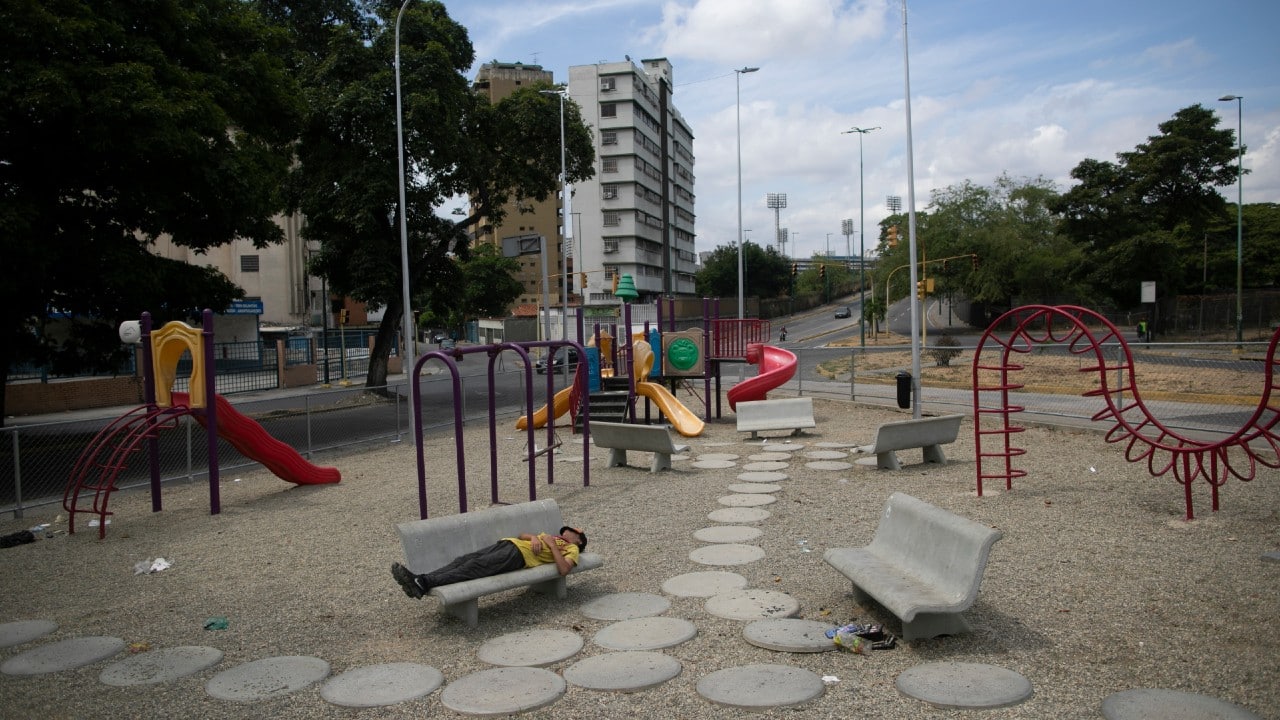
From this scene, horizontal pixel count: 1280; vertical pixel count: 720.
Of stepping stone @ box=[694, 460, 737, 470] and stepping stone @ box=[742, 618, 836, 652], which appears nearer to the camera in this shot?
stepping stone @ box=[742, 618, 836, 652]

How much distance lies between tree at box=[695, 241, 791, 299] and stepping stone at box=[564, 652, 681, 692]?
3784 inches

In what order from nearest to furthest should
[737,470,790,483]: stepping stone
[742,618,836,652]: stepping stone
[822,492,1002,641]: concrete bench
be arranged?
1. [822,492,1002,641]: concrete bench
2. [742,618,836,652]: stepping stone
3. [737,470,790,483]: stepping stone

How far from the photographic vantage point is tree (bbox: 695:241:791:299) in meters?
103

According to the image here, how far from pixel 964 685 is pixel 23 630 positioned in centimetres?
640

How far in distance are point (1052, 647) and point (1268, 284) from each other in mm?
68388

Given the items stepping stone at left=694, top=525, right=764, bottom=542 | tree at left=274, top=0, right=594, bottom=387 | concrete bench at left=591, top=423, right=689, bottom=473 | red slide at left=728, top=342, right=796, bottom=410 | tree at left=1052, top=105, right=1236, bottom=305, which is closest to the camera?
stepping stone at left=694, top=525, right=764, bottom=542

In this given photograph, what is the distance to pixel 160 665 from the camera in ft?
17.5

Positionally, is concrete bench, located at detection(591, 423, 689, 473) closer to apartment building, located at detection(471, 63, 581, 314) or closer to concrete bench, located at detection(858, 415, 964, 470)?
concrete bench, located at detection(858, 415, 964, 470)

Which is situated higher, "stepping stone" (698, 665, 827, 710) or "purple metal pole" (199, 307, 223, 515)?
"purple metal pole" (199, 307, 223, 515)

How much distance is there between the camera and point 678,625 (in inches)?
225

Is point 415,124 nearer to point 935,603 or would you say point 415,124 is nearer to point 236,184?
point 236,184

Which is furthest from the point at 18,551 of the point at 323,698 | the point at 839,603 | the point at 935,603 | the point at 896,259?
the point at 896,259

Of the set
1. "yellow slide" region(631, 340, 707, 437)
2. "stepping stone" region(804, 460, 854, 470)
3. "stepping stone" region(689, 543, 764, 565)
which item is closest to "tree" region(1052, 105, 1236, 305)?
"yellow slide" region(631, 340, 707, 437)

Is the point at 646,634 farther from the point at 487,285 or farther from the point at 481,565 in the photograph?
the point at 487,285
